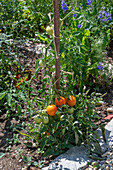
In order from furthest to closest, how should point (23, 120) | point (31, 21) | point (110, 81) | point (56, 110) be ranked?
1. point (31, 21)
2. point (110, 81)
3. point (23, 120)
4. point (56, 110)

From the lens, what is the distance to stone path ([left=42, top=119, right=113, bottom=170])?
7.29 feet

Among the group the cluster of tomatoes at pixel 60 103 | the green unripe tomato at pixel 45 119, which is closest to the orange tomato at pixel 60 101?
the cluster of tomatoes at pixel 60 103

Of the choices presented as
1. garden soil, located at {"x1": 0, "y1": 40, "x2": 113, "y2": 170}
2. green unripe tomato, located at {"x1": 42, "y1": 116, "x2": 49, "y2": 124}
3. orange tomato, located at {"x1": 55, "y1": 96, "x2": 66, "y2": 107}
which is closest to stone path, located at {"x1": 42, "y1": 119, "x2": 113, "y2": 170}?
garden soil, located at {"x1": 0, "y1": 40, "x2": 113, "y2": 170}

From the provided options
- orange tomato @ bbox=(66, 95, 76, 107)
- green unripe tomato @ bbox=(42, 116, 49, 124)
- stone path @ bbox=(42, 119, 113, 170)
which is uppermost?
orange tomato @ bbox=(66, 95, 76, 107)

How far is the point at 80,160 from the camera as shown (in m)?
2.29

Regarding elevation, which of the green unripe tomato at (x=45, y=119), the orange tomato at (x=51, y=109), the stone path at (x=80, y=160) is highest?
the orange tomato at (x=51, y=109)

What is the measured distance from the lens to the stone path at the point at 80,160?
2221mm

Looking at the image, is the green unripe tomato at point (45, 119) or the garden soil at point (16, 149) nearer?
the green unripe tomato at point (45, 119)

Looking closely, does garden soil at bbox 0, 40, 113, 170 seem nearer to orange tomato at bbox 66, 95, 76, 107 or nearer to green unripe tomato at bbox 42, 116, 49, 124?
green unripe tomato at bbox 42, 116, 49, 124

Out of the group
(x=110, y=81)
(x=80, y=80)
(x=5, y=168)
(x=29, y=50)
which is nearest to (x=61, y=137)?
(x=5, y=168)

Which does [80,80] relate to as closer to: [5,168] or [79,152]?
[79,152]

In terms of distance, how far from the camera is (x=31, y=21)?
171 inches

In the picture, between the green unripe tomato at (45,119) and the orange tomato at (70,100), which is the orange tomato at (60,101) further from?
the green unripe tomato at (45,119)

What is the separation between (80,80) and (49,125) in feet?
3.02
